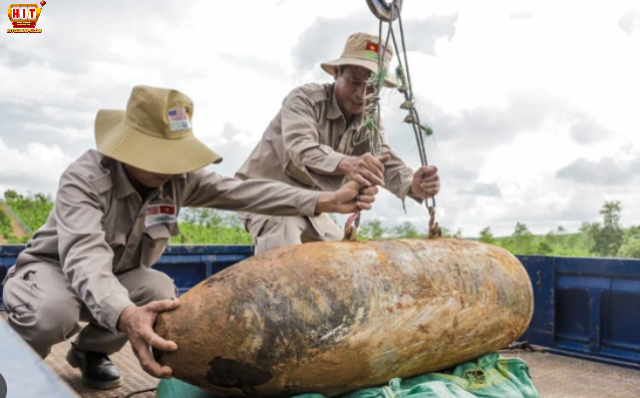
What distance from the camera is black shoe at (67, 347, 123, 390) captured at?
2.75 m

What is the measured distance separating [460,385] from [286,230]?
52.3 inches

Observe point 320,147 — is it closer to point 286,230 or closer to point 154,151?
point 286,230

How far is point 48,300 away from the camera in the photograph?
2.37m

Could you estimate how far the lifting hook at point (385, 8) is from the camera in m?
2.58

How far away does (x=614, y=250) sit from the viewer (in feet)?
24.1

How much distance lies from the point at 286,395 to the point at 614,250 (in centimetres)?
639

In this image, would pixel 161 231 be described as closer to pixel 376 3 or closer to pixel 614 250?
pixel 376 3

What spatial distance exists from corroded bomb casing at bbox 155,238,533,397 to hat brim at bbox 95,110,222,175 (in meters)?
0.46

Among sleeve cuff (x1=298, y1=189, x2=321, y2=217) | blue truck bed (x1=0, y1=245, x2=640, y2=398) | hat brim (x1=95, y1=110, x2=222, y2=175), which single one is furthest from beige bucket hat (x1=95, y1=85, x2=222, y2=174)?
blue truck bed (x1=0, y1=245, x2=640, y2=398)

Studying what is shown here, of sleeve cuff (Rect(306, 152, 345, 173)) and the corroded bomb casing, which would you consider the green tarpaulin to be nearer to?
the corroded bomb casing

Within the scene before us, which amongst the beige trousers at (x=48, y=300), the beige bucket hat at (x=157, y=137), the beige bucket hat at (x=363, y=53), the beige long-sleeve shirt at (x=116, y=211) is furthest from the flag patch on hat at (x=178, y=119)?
the beige bucket hat at (x=363, y=53)

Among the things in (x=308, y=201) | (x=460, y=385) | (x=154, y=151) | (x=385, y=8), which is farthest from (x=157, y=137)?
(x=460, y=385)

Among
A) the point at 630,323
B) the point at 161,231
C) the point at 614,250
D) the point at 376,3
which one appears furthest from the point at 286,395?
the point at 614,250

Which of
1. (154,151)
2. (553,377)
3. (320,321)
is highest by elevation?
(154,151)
